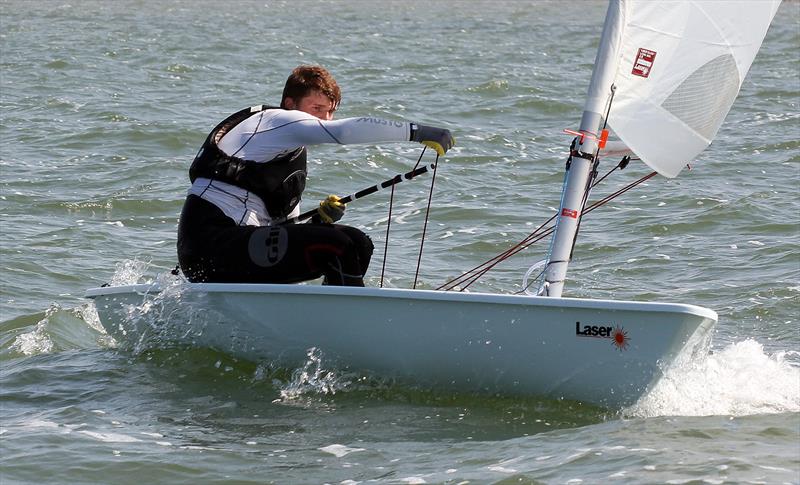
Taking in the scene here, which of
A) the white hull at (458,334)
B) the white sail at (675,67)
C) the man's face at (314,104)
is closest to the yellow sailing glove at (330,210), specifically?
the man's face at (314,104)

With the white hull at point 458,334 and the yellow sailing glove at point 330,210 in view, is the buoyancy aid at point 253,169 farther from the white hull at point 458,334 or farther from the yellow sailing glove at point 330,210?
the white hull at point 458,334

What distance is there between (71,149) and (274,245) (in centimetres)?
579

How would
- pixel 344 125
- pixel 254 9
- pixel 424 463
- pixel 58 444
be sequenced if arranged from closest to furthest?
1. pixel 424 463
2. pixel 58 444
3. pixel 344 125
4. pixel 254 9

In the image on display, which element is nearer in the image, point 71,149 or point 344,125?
point 344,125

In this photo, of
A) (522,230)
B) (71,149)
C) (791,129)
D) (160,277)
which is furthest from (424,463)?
(791,129)

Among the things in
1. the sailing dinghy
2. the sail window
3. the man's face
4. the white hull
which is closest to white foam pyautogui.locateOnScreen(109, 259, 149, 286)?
the white hull

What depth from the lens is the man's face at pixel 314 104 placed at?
14.9ft

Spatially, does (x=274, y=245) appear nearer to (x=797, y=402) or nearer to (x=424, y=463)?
(x=424, y=463)

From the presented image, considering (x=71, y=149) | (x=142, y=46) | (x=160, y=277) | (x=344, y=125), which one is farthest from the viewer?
(x=142, y=46)

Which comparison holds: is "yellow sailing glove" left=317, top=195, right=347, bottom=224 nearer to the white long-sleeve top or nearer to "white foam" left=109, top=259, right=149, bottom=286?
the white long-sleeve top

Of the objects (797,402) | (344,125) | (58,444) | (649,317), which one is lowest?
(58,444)

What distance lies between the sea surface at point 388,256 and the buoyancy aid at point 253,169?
50 cm

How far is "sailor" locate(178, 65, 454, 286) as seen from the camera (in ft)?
14.3

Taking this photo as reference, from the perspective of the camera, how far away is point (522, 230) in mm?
7383
